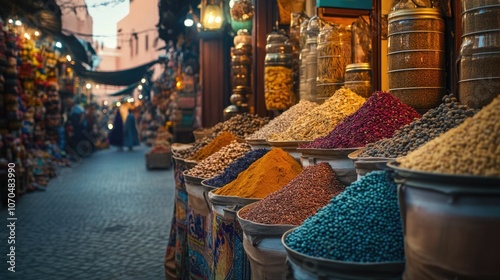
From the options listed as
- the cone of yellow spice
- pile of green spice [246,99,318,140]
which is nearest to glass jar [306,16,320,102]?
pile of green spice [246,99,318,140]

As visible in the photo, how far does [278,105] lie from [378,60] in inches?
37.7

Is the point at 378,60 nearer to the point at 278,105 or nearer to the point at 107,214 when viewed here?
the point at 278,105

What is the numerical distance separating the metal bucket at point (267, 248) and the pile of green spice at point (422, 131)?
1.28ft

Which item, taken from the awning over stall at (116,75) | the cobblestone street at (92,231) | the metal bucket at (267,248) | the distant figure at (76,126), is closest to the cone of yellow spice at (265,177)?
the metal bucket at (267,248)

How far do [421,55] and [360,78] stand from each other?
1.66ft

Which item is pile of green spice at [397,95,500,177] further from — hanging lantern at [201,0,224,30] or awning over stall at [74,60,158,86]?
awning over stall at [74,60,158,86]

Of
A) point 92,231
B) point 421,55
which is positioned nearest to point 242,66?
point 92,231

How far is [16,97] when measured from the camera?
7762mm

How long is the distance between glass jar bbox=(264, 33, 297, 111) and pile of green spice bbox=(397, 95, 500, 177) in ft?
8.92

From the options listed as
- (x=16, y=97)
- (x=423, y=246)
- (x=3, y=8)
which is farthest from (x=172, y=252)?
(x=3, y=8)

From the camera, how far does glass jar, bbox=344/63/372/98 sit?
284cm

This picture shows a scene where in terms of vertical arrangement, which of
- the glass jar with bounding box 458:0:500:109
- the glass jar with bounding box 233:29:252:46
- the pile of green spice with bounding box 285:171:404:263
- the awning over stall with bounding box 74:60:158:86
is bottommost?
the pile of green spice with bounding box 285:171:404:263

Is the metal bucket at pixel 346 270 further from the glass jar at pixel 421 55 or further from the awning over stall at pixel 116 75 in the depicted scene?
the awning over stall at pixel 116 75

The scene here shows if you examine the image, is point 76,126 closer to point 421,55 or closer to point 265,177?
point 265,177
